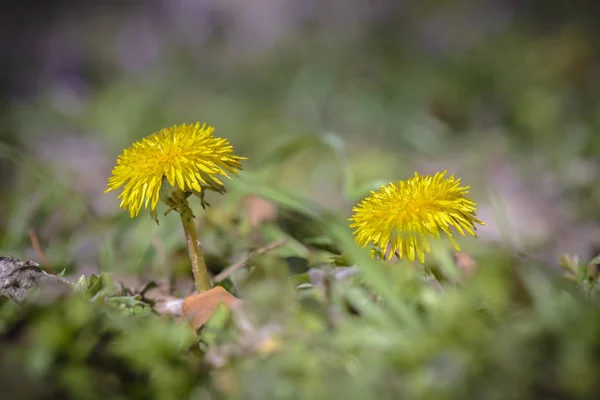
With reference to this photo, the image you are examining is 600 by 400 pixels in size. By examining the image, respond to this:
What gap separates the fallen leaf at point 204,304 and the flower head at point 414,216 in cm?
27

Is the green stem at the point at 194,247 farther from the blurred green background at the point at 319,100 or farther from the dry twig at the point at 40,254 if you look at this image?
the blurred green background at the point at 319,100

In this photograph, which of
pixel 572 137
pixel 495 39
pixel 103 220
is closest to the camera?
pixel 103 220

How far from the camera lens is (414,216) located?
1.07 metres

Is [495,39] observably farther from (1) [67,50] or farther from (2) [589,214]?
(1) [67,50]

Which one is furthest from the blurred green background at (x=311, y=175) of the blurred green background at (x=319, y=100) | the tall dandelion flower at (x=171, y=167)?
the tall dandelion flower at (x=171, y=167)

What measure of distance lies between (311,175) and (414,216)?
2.11 metres

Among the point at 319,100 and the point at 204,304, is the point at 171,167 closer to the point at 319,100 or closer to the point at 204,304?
the point at 204,304

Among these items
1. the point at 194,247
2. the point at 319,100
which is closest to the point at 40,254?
the point at 194,247

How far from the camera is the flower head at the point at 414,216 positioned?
1071 mm

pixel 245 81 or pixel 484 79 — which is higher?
pixel 245 81

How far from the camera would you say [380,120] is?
376 centimetres

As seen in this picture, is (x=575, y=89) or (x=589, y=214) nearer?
(x=589, y=214)

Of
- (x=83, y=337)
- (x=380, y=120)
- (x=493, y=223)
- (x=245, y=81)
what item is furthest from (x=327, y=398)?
(x=245, y=81)

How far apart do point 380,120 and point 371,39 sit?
148 cm
